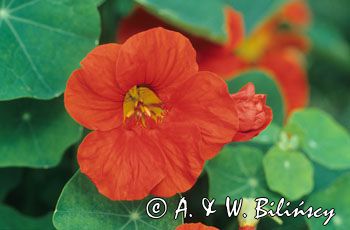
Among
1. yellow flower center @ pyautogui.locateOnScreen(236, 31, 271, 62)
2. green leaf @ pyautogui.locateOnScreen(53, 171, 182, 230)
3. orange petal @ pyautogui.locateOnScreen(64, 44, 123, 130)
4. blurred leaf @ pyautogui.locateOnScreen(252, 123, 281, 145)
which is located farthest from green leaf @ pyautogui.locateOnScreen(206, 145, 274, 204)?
yellow flower center @ pyautogui.locateOnScreen(236, 31, 271, 62)

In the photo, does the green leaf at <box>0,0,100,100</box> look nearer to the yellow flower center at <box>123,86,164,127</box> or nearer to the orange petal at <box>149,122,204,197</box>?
the yellow flower center at <box>123,86,164,127</box>

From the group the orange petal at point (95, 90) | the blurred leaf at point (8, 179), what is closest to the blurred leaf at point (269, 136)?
the orange petal at point (95, 90)

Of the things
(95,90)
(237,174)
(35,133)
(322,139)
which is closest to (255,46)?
→ (322,139)

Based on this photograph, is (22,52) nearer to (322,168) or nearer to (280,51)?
(322,168)

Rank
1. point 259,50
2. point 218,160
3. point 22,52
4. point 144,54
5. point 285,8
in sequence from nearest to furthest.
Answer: point 144,54 < point 22,52 < point 218,160 < point 259,50 < point 285,8

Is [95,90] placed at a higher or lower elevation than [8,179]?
higher

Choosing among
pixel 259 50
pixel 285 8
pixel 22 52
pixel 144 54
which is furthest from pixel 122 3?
pixel 285 8

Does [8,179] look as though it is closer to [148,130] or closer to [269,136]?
[148,130]

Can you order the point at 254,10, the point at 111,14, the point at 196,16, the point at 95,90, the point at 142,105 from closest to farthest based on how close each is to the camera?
the point at 95,90 < the point at 142,105 < the point at 111,14 < the point at 196,16 < the point at 254,10
